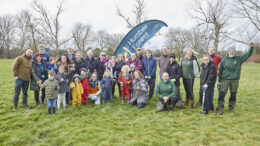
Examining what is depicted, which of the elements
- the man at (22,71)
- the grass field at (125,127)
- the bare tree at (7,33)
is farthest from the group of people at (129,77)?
the bare tree at (7,33)

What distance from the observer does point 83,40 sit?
1818 inches

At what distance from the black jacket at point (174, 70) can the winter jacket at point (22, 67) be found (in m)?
4.70

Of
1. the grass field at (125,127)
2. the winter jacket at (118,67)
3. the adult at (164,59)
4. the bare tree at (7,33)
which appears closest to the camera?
the grass field at (125,127)

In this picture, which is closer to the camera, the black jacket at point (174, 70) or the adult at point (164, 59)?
the black jacket at point (174, 70)

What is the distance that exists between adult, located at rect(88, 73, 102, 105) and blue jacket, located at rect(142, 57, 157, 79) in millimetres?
1957

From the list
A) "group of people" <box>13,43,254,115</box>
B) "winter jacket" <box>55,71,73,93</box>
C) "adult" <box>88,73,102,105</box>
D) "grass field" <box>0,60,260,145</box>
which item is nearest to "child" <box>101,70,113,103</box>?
"group of people" <box>13,43,254,115</box>

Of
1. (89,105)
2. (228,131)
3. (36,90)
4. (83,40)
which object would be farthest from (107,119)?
(83,40)

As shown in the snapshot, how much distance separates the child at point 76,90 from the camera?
5.57m

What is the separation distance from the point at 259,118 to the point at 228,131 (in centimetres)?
170

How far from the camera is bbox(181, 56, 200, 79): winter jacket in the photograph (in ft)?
17.2

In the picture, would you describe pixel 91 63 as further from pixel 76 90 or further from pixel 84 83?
pixel 76 90

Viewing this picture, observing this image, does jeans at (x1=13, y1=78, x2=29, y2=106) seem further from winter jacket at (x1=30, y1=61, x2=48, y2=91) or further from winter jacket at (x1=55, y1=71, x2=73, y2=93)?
winter jacket at (x1=55, y1=71, x2=73, y2=93)

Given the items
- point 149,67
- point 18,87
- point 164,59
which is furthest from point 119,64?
point 18,87

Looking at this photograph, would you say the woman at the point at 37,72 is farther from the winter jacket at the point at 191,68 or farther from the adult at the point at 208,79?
the adult at the point at 208,79
